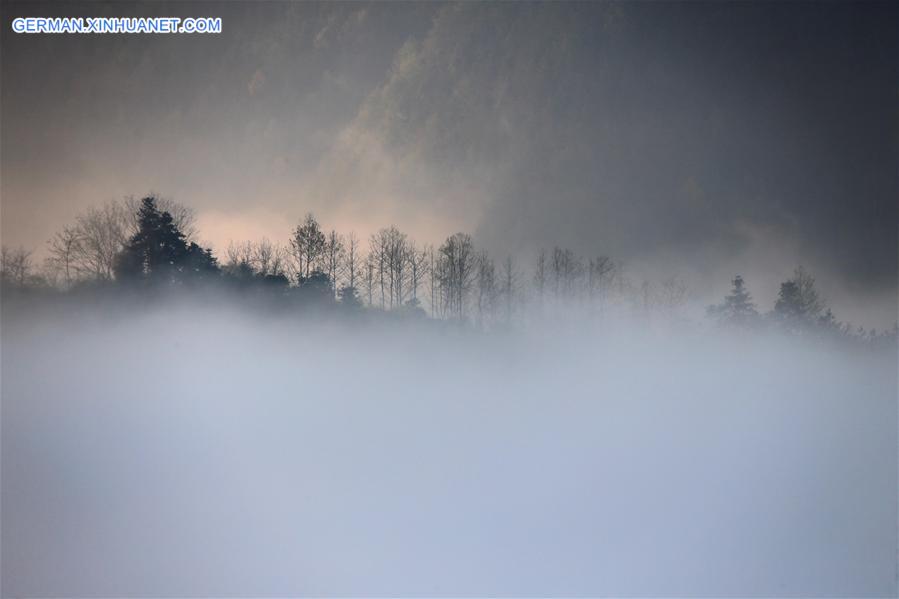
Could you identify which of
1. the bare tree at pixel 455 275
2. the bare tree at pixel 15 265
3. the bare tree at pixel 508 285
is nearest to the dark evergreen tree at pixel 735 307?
the bare tree at pixel 508 285

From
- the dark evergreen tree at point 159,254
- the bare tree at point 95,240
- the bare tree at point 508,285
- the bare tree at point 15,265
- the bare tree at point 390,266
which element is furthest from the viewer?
the bare tree at point 508,285

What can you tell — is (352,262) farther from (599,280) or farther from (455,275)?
(599,280)

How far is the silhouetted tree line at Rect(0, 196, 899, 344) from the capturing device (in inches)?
723

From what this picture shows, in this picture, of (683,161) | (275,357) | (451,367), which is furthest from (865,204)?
(275,357)

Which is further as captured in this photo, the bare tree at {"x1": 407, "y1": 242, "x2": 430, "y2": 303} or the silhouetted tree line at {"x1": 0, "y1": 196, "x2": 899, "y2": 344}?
the bare tree at {"x1": 407, "y1": 242, "x2": 430, "y2": 303}

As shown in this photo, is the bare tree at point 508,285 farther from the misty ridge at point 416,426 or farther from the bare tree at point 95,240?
the bare tree at point 95,240

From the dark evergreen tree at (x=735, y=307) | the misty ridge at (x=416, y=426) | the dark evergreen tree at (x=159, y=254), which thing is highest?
the dark evergreen tree at (x=159, y=254)

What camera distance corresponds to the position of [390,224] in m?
24.3

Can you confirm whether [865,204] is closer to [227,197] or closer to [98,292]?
[227,197]

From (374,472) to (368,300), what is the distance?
23.9 feet

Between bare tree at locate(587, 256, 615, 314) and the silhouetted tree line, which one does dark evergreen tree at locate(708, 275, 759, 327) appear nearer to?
the silhouetted tree line

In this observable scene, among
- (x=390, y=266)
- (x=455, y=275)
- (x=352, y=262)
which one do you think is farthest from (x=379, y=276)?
(x=455, y=275)

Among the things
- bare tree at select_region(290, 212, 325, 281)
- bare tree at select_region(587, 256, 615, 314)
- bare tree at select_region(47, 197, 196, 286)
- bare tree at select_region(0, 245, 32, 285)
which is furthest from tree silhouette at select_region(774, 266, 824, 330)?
bare tree at select_region(0, 245, 32, 285)

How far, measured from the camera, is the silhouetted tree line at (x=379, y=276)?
18.4m
